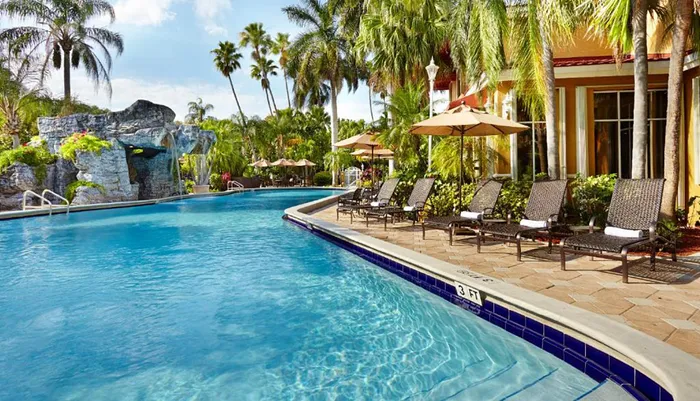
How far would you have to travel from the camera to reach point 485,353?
3654 millimetres

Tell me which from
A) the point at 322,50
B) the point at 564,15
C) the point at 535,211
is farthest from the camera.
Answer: the point at 322,50

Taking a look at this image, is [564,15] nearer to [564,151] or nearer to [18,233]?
[564,151]

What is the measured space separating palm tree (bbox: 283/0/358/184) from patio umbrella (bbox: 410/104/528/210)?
23.0 metres

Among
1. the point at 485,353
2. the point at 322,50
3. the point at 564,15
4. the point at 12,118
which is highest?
the point at 322,50

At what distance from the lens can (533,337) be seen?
144 inches

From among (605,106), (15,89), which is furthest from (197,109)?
(605,106)

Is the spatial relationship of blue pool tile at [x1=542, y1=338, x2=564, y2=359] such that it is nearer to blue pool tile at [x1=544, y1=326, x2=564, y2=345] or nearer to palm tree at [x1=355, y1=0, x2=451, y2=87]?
blue pool tile at [x1=544, y1=326, x2=564, y2=345]

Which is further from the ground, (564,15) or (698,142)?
(564,15)

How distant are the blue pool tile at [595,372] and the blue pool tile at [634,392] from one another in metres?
0.18

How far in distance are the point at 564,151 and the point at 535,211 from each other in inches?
192

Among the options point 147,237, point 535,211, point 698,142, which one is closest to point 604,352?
point 535,211

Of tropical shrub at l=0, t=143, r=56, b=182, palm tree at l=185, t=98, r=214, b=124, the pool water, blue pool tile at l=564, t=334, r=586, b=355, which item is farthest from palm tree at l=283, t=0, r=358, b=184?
blue pool tile at l=564, t=334, r=586, b=355

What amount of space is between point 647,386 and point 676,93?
5414 millimetres

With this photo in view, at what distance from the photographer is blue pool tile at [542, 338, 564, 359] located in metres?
3.39
